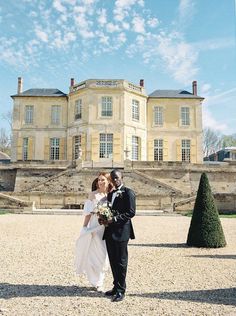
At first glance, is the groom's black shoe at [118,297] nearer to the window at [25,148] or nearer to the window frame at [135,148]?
the window frame at [135,148]

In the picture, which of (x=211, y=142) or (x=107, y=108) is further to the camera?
(x=211, y=142)

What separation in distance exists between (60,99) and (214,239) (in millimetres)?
24226

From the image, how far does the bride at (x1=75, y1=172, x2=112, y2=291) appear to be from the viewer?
440 centimetres

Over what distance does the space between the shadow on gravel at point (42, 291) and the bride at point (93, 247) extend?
0.59ft

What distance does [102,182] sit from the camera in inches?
174

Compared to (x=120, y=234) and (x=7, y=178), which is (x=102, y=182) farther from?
(x=7, y=178)

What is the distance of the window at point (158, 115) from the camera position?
29656mm

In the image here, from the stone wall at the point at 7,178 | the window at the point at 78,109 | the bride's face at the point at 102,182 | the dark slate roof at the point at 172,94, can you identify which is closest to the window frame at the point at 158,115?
the dark slate roof at the point at 172,94

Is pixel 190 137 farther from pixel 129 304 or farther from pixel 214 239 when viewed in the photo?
pixel 129 304

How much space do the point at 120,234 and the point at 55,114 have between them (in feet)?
87.1

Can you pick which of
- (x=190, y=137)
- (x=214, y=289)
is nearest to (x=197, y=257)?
(x=214, y=289)

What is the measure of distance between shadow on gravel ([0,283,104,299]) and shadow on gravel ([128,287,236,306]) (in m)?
0.68

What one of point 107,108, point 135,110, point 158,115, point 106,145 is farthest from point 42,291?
point 158,115

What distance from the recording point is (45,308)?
370 cm
